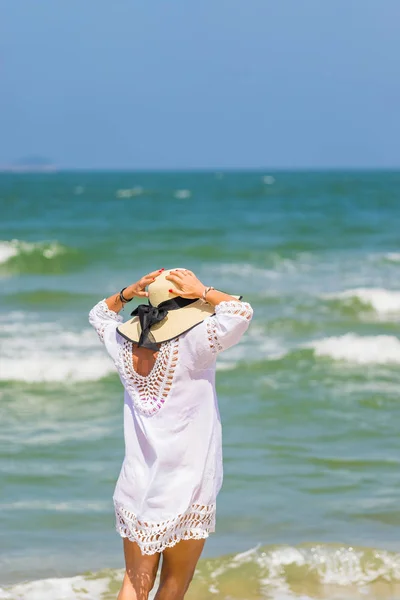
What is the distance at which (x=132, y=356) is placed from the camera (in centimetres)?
384

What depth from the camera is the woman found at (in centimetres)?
372

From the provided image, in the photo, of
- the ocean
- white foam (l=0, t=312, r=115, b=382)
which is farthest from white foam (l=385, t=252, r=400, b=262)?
white foam (l=0, t=312, r=115, b=382)

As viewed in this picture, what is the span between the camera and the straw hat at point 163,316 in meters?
3.75

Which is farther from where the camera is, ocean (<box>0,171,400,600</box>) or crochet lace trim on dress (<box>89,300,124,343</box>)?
ocean (<box>0,171,400,600</box>)

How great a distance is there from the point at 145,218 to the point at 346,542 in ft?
104

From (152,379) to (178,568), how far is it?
2.32 feet

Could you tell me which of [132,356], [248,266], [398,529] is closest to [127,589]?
[132,356]

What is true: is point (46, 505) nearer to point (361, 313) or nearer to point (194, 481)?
point (194, 481)

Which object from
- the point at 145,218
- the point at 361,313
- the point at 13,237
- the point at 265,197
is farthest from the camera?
the point at 265,197

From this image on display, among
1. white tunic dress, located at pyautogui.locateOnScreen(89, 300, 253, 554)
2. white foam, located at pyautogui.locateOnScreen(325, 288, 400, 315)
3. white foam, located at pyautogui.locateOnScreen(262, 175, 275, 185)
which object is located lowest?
white foam, located at pyautogui.locateOnScreen(262, 175, 275, 185)

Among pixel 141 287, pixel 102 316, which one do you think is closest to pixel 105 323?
pixel 102 316

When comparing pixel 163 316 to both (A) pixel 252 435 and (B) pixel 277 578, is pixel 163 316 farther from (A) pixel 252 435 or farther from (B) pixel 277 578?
(A) pixel 252 435

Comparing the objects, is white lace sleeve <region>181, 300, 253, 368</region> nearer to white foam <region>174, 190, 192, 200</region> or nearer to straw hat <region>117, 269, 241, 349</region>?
straw hat <region>117, 269, 241, 349</region>

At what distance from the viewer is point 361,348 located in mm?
12562
